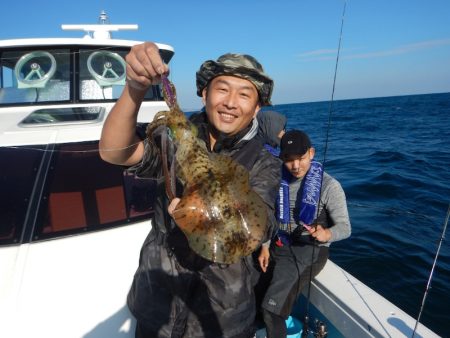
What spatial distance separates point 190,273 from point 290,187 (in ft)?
7.29

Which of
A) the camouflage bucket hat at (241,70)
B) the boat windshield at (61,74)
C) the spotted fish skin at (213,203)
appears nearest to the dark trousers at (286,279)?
the spotted fish skin at (213,203)

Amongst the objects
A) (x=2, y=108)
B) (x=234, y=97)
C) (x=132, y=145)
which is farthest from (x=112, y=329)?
(x=2, y=108)

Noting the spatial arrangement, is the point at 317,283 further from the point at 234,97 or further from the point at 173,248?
the point at 234,97

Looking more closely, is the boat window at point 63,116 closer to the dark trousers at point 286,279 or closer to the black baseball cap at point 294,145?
the black baseball cap at point 294,145

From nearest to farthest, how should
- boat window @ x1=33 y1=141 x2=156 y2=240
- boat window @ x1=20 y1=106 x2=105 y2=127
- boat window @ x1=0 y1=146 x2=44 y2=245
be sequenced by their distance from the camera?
boat window @ x1=0 y1=146 x2=44 y2=245 < boat window @ x1=33 y1=141 x2=156 y2=240 < boat window @ x1=20 y1=106 x2=105 y2=127

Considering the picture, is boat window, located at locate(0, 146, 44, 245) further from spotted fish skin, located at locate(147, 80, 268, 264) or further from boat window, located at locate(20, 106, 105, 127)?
spotted fish skin, located at locate(147, 80, 268, 264)

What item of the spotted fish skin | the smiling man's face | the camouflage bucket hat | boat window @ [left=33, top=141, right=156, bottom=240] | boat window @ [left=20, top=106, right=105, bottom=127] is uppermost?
the camouflage bucket hat

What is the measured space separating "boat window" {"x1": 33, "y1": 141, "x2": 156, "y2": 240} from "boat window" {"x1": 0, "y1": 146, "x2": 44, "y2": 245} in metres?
0.15

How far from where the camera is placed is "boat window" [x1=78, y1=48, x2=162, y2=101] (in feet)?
17.4

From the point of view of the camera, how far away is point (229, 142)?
7.85 ft

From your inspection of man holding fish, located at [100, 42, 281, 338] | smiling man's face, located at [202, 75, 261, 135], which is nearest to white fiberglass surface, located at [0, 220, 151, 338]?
man holding fish, located at [100, 42, 281, 338]

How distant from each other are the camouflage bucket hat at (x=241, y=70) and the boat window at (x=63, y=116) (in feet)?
7.54

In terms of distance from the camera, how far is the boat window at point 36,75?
16.3 feet

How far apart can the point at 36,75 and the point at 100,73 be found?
37.4 inches
